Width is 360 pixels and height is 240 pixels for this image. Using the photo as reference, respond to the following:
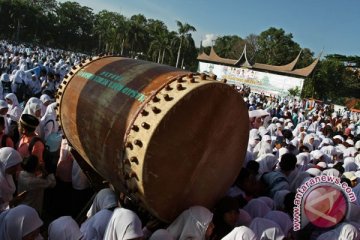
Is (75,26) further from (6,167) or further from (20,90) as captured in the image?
(6,167)

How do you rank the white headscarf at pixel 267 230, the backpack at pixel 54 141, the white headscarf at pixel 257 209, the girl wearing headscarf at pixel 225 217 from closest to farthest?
the white headscarf at pixel 267 230 → the girl wearing headscarf at pixel 225 217 → the white headscarf at pixel 257 209 → the backpack at pixel 54 141

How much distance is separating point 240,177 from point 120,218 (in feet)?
6.64

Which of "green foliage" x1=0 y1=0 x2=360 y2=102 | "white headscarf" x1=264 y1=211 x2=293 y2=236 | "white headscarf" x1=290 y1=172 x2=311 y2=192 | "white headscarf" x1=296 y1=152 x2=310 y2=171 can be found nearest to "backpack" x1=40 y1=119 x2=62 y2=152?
"white headscarf" x1=264 y1=211 x2=293 y2=236

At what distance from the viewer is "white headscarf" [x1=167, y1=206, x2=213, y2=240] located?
319 cm

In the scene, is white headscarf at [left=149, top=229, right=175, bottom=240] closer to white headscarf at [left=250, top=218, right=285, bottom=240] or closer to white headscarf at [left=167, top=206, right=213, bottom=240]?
white headscarf at [left=167, top=206, right=213, bottom=240]

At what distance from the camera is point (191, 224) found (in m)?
3.22

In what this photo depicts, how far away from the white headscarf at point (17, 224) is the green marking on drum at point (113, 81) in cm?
130

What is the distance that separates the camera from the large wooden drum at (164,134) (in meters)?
2.99

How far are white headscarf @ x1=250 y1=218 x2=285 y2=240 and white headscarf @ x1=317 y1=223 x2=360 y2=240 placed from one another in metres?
0.48

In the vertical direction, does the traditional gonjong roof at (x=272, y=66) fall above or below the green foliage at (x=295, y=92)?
above

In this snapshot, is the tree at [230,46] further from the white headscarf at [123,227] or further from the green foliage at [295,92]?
the white headscarf at [123,227]

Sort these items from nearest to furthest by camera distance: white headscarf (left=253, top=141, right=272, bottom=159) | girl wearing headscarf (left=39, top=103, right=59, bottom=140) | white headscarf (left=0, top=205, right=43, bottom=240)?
white headscarf (left=0, top=205, right=43, bottom=240) → girl wearing headscarf (left=39, top=103, right=59, bottom=140) → white headscarf (left=253, top=141, right=272, bottom=159)

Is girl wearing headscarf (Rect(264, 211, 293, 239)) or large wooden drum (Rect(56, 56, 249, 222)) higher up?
large wooden drum (Rect(56, 56, 249, 222))

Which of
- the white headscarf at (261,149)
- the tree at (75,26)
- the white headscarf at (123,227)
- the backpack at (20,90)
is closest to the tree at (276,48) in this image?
the tree at (75,26)
